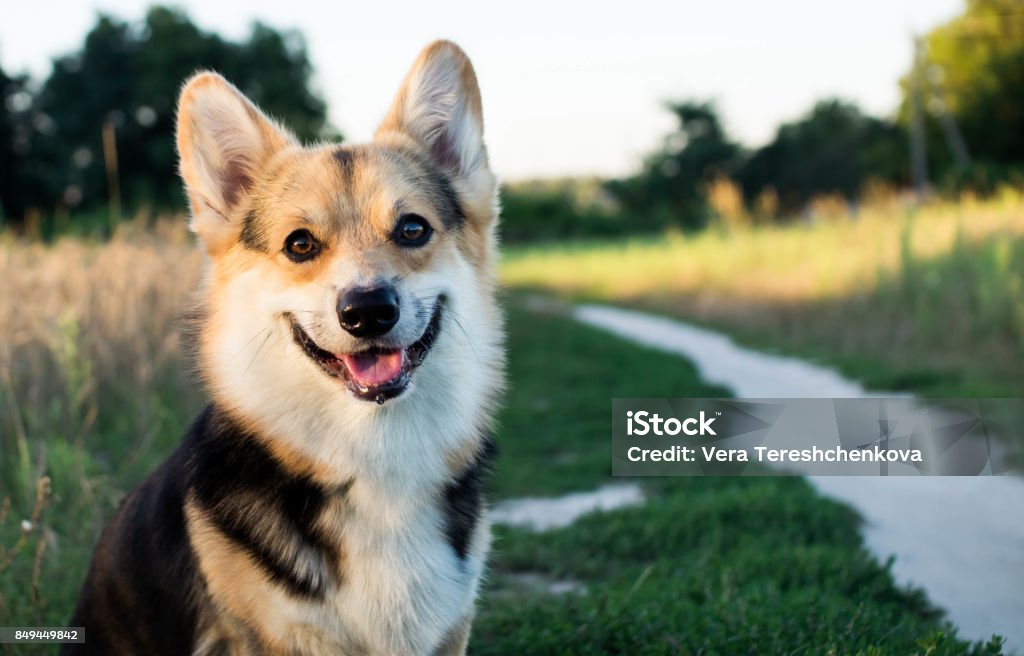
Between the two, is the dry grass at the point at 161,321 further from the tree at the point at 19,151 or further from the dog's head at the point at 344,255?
the tree at the point at 19,151

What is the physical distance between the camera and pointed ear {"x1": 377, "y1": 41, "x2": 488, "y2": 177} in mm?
3191

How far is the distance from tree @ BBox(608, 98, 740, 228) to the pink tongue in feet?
129

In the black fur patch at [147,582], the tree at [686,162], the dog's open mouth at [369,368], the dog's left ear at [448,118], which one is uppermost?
the tree at [686,162]

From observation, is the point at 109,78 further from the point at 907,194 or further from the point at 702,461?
the point at 702,461

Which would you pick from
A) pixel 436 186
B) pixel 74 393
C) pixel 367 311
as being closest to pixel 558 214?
pixel 74 393

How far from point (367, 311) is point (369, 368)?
210 mm

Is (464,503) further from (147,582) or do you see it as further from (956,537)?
(956,537)

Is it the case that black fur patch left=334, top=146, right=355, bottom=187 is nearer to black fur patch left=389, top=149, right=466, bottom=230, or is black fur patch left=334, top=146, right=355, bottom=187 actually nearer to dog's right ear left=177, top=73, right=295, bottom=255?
black fur patch left=389, top=149, right=466, bottom=230

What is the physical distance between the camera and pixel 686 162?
1694 inches

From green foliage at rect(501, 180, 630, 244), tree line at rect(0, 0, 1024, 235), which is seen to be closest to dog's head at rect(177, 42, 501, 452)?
tree line at rect(0, 0, 1024, 235)

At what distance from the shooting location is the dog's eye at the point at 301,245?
284 cm

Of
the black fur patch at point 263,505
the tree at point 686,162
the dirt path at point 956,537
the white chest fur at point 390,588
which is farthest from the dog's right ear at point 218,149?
the tree at point 686,162

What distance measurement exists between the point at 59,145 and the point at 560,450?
23.1 m

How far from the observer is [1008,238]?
1020 centimetres
